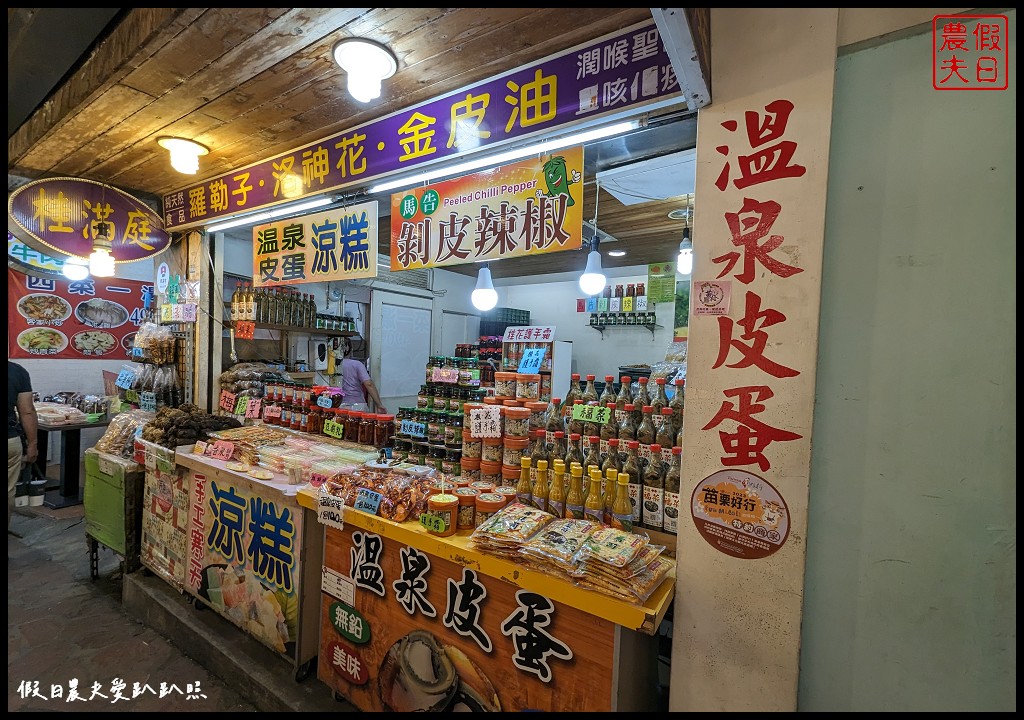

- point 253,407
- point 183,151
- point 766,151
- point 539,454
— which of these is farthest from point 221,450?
point 766,151

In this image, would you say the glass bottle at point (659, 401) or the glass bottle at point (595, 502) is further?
the glass bottle at point (659, 401)

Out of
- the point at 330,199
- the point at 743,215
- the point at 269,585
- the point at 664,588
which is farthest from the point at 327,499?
the point at 743,215

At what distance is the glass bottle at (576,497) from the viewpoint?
6.75 feet

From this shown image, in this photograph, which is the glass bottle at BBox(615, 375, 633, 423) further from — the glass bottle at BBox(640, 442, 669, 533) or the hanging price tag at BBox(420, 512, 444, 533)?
the hanging price tag at BBox(420, 512, 444, 533)

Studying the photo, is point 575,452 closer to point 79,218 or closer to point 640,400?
point 640,400

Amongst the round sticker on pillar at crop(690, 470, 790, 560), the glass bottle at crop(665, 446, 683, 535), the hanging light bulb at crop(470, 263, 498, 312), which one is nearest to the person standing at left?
the hanging light bulb at crop(470, 263, 498, 312)

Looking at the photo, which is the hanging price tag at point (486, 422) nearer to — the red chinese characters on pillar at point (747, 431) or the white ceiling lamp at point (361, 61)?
the red chinese characters on pillar at point (747, 431)

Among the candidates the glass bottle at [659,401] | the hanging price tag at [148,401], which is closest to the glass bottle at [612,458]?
the glass bottle at [659,401]

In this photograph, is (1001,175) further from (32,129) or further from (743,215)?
(32,129)

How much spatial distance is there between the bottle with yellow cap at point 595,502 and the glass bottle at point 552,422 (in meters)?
0.42

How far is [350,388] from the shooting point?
17.7 ft

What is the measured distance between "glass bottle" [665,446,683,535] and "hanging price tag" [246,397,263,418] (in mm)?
3651

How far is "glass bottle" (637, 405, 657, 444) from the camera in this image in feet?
7.03

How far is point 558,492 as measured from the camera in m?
2.11
